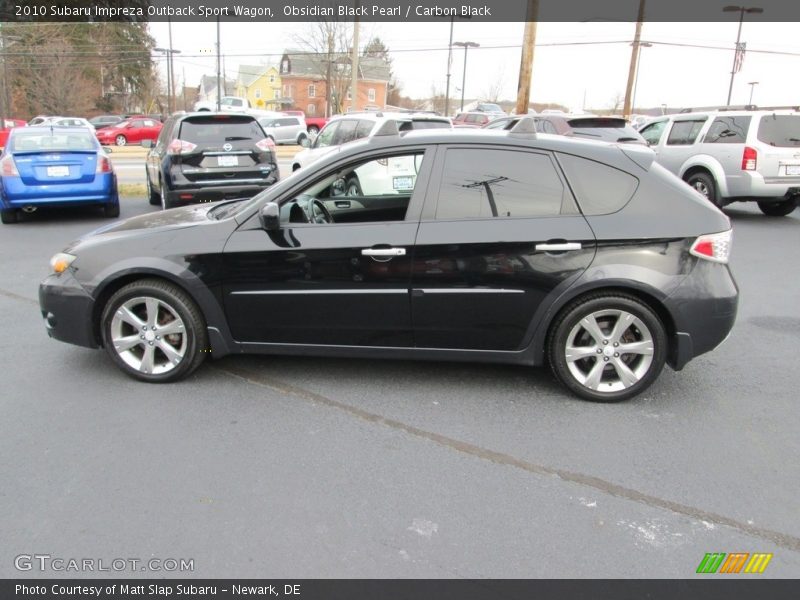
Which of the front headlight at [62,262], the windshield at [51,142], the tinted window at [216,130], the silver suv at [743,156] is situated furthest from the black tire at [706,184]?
the windshield at [51,142]

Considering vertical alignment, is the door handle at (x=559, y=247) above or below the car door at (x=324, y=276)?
above

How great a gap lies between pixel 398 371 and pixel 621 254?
1676 millimetres

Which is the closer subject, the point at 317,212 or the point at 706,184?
the point at 317,212

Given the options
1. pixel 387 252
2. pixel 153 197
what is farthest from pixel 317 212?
pixel 153 197

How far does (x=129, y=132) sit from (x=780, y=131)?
3531 centimetres

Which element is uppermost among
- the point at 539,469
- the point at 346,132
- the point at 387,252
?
the point at 346,132

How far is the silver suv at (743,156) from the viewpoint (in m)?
10.3

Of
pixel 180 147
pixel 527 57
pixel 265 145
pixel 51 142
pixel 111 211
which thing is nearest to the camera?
pixel 180 147

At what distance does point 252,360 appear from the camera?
4.61 meters

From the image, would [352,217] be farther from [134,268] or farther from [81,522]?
[81,522]

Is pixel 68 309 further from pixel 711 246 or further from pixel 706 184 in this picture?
pixel 706 184

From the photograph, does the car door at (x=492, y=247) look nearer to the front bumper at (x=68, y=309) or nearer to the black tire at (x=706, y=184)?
the front bumper at (x=68, y=309)

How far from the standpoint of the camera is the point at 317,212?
179 inches

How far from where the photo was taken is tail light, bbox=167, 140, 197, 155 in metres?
9.39
